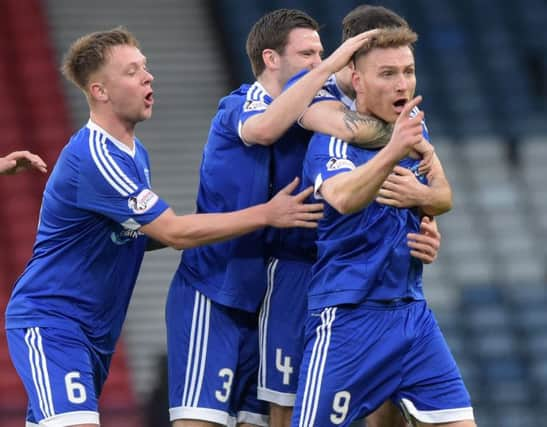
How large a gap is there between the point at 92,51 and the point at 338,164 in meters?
1.12

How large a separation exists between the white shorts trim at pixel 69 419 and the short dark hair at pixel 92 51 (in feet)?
4.11

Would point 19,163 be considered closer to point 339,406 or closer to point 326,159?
point 326,159

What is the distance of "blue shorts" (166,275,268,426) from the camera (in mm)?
5691

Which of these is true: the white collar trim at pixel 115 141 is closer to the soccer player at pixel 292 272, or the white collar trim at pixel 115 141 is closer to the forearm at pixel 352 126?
the soccer player at pixel 292 272

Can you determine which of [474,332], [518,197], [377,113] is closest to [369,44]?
[377,113]

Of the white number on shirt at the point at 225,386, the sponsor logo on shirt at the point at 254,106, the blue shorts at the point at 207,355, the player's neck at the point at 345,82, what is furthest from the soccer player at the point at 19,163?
the player's neck at the point at 345,82

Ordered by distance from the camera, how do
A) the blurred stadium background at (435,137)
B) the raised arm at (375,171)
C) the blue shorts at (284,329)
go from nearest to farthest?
the raised arm at (375,171) → the blue shorts at (284,329) → the blurred stadium background at (435,137)

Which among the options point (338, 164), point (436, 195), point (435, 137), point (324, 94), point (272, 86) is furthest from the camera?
point (435, 137)

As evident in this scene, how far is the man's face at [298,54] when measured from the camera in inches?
221

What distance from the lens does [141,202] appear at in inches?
213

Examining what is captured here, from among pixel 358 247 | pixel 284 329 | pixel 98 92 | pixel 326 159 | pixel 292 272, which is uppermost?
pixel 98 92

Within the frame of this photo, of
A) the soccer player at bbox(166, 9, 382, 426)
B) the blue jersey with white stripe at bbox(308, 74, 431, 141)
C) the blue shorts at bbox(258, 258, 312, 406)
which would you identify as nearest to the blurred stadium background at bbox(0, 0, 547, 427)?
the soccer player at bbox(166, 9, 382, 426)

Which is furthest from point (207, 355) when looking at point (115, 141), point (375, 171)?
point (375, 171)

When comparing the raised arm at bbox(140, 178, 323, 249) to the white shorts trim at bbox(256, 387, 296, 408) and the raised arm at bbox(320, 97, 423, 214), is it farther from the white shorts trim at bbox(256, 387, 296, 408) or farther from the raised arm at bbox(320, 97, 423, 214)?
the white shorts trim at bbox(256, 387, 296, 408)
